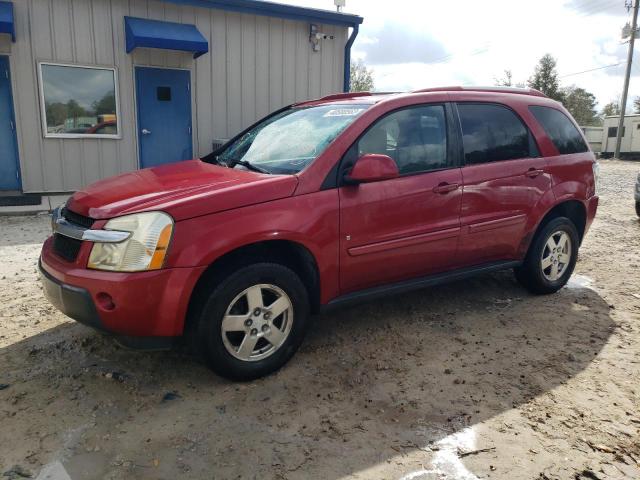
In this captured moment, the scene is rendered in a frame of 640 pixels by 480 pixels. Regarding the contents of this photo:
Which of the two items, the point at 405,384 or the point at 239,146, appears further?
the point at 239,146

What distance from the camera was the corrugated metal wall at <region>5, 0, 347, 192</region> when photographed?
8234 mm

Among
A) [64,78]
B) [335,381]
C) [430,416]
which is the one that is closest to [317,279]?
[335,381]

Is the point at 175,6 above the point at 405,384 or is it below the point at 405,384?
above

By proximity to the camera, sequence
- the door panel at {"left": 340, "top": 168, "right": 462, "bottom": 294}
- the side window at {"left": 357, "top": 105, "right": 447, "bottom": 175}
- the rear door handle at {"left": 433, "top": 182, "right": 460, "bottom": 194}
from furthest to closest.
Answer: the rear door handle at {"left": 433, "top": 182, "right": 460, "bottom": 194}
the side window at {"left": 357, "top": 105, "right": 447, "bottom": 175}
the door panel at {"left": 340, "top": 168, "right": 462, "bottom": 294}

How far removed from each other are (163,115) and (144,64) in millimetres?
911

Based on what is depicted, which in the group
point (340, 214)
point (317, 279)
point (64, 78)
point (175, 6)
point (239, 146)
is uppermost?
point (175, 6)

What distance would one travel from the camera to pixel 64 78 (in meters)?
8.53

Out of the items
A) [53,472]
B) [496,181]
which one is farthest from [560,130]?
[53,472]

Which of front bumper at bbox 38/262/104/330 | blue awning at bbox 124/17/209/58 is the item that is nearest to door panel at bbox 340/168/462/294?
front bumper at bbox 38/262/104/330

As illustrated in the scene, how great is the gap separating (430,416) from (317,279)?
1074 millimetres

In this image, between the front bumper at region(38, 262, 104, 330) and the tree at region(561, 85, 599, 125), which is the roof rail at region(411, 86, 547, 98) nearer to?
the front bumper at region(38, 262, 104, 330)

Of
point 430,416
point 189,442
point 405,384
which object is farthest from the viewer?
point 405,384

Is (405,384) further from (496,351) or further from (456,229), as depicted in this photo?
(456,229)

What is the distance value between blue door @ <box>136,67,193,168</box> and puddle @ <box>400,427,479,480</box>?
810 centimetres
